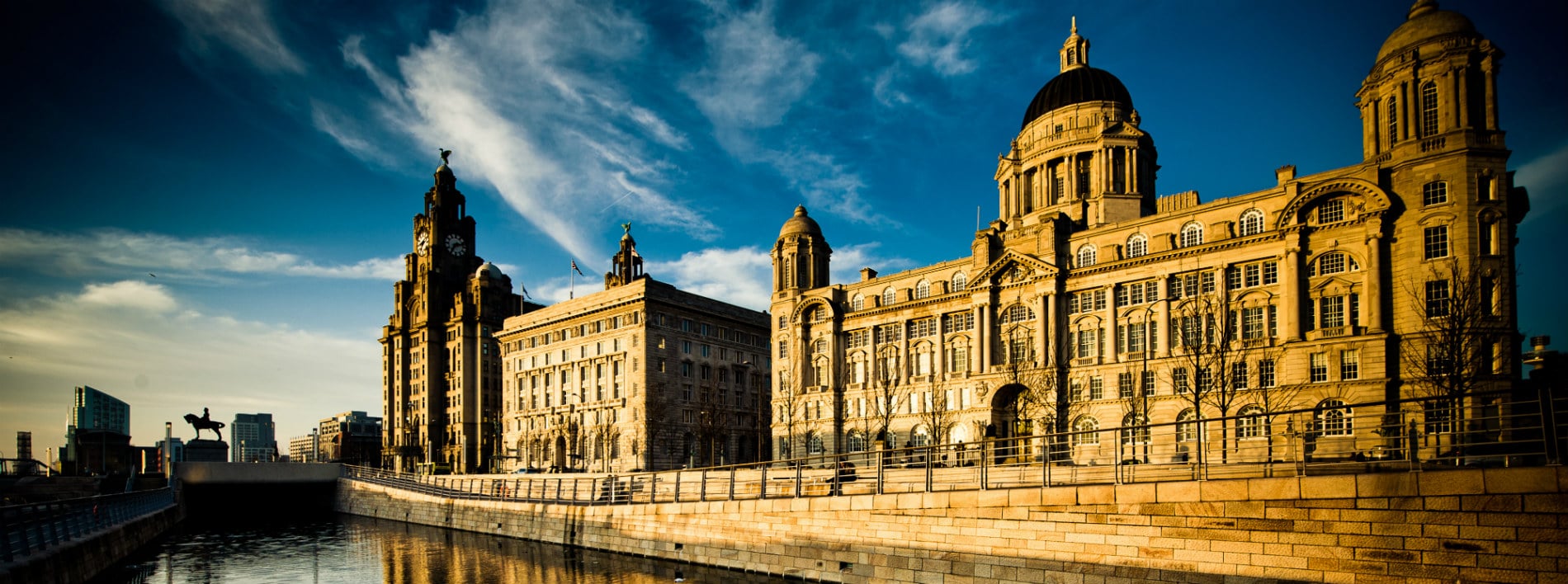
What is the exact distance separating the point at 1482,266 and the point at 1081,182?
34.3 metres

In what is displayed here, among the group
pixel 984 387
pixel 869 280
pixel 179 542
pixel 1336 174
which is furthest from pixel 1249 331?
pixel 179 542

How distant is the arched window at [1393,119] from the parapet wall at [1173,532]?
41.4m

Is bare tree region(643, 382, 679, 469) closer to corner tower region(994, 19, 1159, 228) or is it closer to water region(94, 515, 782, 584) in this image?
water region(94, 515, 782, 584)

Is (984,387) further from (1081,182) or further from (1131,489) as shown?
(1131,489)

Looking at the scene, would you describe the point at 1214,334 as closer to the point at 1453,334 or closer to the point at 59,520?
the point at 1453,334

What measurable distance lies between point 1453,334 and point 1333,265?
17.7 m

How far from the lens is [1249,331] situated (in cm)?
5666

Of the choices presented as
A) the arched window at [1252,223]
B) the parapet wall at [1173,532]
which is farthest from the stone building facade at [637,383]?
the parapet wall at [1173,532]

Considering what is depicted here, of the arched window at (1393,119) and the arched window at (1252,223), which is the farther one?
the arched window at (1252,223)

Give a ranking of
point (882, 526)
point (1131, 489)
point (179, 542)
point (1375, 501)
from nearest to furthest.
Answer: point (1375, 501) → point (1131, 489) → point (882, 526) → point (179, 542)

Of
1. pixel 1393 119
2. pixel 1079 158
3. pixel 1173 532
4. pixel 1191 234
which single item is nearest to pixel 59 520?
pixel 1173 532

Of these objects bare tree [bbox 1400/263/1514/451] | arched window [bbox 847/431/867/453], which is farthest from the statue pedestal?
bare tree [bbox 1400/263/1514/451]

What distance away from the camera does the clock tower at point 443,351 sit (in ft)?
417

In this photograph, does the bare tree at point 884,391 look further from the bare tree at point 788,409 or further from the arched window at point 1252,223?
→ the arched window at point 1252,223
